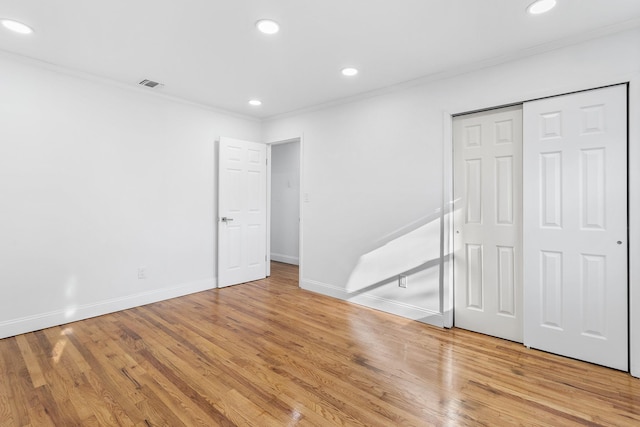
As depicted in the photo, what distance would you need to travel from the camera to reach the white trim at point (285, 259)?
616 cm

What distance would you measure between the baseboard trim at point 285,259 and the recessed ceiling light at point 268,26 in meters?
4.39

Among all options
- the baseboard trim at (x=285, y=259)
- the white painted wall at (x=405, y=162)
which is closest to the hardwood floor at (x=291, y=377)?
the white painted wall at (x=405, y=162)

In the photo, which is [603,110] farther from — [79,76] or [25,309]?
[25,309]

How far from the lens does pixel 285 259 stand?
6375 mm

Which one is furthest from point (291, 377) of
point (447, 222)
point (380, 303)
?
point (447, 222)

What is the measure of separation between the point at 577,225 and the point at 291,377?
2465mm

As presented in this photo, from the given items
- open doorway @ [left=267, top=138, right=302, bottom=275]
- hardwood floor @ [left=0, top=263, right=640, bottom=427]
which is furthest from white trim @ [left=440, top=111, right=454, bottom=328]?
open doorway @ [left=267, top=138, right=302, bottom=275]

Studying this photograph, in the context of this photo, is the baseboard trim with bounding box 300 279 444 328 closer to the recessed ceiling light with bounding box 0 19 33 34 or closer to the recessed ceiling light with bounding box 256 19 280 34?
the recessed ceiling light with bounding box 256 19 280 34

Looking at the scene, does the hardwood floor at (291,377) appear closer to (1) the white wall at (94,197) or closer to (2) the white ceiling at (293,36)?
(1) the white wall at (94,197)

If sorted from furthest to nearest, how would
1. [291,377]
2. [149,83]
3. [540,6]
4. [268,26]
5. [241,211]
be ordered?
1. [241,211]
2. [149,83]
3. [268,26]
4. [291,377]
5. [540,6]

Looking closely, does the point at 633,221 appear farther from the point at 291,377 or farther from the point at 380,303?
the point at 291,377

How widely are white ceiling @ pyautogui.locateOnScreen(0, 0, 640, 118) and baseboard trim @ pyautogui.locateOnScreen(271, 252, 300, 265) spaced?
3625 millimetres

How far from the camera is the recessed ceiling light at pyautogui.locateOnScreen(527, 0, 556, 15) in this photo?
6.62 feet

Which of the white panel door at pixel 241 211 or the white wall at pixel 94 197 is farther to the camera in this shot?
the white panel door at pixel 241 211
